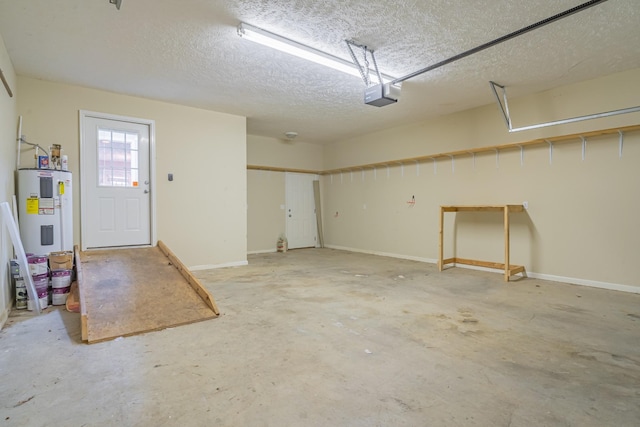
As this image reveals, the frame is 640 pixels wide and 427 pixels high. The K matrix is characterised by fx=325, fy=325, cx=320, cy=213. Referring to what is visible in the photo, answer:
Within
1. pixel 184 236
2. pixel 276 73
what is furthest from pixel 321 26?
pixel 184 236

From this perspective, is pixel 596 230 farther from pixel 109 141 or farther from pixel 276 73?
pixel 109 141

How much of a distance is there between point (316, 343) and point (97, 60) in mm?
3880

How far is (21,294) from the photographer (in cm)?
335

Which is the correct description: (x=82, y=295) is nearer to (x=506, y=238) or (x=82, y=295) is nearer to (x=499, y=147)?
(x=506, y=238)

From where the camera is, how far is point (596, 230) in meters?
4.30

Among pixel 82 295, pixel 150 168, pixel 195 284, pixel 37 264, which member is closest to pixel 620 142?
pixel 195 284

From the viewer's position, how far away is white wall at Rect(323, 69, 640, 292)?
412 cm

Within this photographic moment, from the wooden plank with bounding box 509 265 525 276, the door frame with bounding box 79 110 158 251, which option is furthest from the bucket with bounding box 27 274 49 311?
the wooden plank with bounding box 509 265 525 276

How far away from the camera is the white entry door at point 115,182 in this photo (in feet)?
15.0

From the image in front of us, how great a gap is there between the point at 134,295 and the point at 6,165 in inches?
74.8

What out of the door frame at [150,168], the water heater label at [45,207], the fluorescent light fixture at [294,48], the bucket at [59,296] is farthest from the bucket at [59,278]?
the fluorescent light fixture at [294,48]

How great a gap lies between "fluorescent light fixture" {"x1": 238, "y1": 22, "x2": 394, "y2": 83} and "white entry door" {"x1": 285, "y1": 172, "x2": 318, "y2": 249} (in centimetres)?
451

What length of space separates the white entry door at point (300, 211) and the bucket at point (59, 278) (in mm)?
5016

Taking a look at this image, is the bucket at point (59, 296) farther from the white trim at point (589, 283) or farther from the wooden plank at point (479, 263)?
the white trim at point (589, 283)
